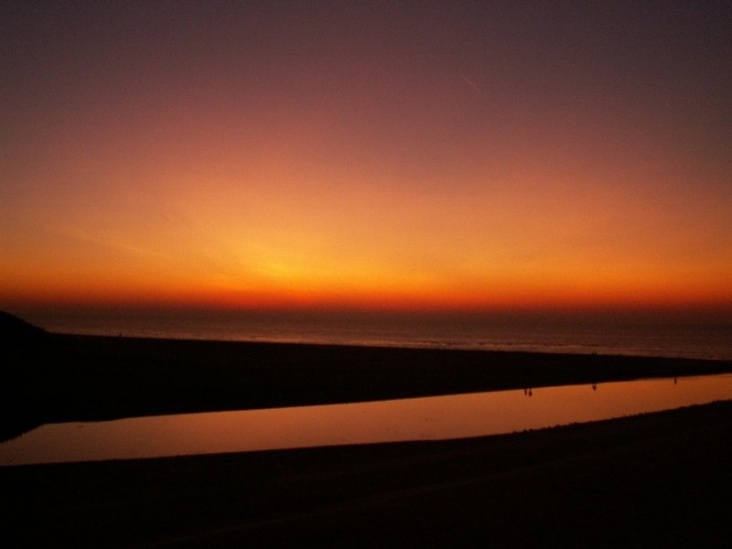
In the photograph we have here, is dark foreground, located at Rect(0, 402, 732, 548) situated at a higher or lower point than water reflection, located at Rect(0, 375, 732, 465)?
higher

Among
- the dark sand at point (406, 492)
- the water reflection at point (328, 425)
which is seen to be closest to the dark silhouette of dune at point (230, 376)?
the dark sand at point (406, 492)

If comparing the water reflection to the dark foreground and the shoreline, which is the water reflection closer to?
the shoreline

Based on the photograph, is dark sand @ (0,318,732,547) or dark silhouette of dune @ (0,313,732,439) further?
dark silhouette of dune @ (0,313,732,439)

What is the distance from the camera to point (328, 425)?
70.1 ft

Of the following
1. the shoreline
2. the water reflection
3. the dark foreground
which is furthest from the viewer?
the shoreline

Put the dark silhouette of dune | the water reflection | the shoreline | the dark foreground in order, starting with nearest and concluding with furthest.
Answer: the dark foreground → the water reflection → the dark silhouette of dune → the shoreline

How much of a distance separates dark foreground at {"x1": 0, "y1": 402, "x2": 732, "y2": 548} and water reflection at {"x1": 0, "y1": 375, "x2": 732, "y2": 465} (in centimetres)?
261

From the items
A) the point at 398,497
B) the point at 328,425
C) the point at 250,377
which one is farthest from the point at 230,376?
the point at 398,497

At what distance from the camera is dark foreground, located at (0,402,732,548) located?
23.5 ft

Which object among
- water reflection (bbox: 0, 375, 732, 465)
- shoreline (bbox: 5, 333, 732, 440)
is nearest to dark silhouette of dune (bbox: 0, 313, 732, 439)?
shoreline (bbox: 5, 333, 732, 440)

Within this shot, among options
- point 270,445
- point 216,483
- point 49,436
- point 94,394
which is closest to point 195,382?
point 94,394

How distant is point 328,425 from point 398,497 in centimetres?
1268

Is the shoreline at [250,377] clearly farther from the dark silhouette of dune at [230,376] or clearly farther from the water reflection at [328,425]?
the water reflection at [328,425]

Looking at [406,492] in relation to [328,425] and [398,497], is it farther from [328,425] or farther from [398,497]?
[328,425]
